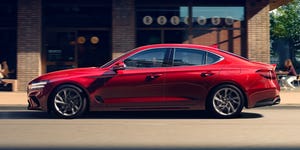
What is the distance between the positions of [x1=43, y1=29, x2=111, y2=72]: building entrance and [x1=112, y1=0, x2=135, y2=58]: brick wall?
0.53 m

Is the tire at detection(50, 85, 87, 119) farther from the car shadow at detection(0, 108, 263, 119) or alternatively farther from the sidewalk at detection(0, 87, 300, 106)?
the sidewalk at detection(0, 87, 300, 106)

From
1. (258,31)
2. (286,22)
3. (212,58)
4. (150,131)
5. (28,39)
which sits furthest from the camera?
(286,22)

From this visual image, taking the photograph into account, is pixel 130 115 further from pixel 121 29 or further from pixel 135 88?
pixel 121 29

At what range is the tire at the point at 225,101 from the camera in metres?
10.3

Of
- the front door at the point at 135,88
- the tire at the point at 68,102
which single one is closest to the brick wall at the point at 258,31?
the front door at the point at 135,88

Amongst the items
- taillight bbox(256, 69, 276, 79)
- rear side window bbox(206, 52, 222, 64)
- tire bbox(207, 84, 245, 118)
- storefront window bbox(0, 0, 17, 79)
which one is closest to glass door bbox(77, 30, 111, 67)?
storefront window bbox(0, 0, 17, 79)

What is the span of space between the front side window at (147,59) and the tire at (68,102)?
117 centimetres

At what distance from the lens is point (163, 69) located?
10383 mm

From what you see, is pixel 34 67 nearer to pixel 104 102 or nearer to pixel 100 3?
pixel 100 3

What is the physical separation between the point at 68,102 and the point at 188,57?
2.64 meters

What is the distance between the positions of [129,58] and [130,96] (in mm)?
790

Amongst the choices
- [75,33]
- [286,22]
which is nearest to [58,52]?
[75,33]

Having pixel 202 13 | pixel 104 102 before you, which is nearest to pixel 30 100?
pixel 104 102

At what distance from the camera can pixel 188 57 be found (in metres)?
10.6
